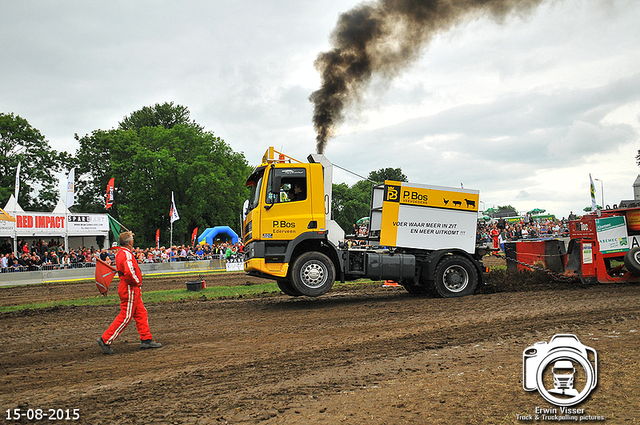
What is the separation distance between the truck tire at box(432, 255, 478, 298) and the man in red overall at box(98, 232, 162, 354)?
6719 mm

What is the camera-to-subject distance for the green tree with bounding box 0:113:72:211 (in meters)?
41.5

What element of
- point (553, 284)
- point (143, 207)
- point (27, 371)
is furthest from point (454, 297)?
point (143, 207)

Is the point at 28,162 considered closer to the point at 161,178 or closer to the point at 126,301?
the point at 161,178

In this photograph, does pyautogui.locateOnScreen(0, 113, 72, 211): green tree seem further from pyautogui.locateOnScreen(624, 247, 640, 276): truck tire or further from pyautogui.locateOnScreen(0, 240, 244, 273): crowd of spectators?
pyautogui.locateOnScreen(624, 247, 640, 276): truck tire

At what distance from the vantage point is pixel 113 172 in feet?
148

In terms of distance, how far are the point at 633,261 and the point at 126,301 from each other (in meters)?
11.4

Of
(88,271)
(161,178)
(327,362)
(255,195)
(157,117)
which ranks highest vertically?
(157,117)

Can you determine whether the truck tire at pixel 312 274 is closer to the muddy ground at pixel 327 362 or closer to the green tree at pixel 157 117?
the muddy ground at pixel 327 362

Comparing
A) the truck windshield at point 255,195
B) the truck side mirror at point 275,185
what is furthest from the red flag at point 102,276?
the truck side mirror at point 275,185

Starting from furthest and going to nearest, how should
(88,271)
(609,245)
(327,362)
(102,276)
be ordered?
Answer: (88,271) → (102,276) → (609,245) → (327,362)

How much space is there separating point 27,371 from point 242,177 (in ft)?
145

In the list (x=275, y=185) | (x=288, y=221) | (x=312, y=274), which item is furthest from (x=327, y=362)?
(x=275, y=185)

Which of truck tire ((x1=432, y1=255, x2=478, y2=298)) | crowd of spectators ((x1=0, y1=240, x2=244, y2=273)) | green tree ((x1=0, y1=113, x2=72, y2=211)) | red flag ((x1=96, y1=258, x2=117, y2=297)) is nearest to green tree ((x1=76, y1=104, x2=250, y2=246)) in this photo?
green tree ((x1=0, y1=113, x2=72, y2=211))

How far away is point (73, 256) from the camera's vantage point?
25750 mm
